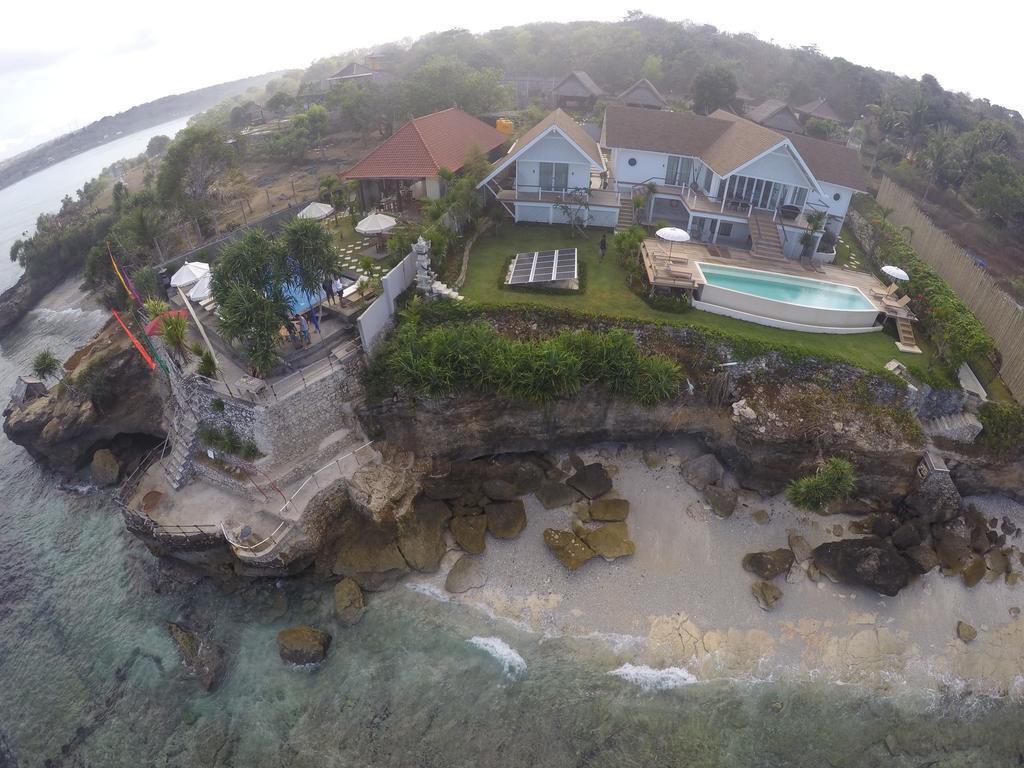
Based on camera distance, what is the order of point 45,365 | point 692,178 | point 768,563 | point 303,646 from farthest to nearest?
point 692,178 < point 45,365 < point 768,563 < point 303,646

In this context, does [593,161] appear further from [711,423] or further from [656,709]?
[656,709]

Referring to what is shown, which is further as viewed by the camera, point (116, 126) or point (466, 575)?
point (116, 126)

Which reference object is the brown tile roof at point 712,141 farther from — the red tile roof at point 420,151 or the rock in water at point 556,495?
the rock in water at point 556,495

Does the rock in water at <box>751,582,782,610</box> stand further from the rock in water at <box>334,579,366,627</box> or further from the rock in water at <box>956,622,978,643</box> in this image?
the rock in water at <box>334,579,366,627</box>

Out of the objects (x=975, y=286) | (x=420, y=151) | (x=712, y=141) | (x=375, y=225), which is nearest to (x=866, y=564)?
(x=975, y=286)

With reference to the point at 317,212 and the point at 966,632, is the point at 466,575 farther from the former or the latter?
the point at 317,212

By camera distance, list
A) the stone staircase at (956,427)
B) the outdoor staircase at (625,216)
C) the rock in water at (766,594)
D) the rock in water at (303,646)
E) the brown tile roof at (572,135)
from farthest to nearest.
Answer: the outdoor staircase at (625,216)
the brown tile roof at (572,135)
the stone staircase at (956,427)
the rock in water at (766,594)
the rock in water at (303,646)

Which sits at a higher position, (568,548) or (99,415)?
(99,415)

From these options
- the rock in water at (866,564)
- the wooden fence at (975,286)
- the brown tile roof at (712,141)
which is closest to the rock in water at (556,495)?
the rock in water at (866,564)
